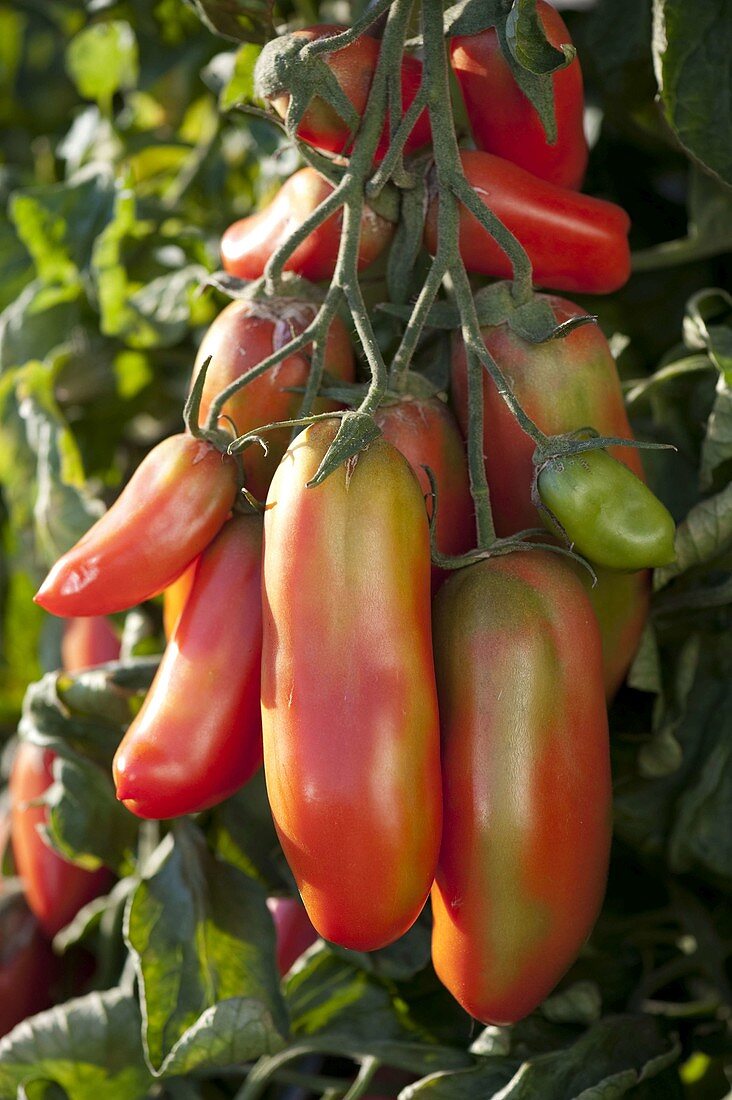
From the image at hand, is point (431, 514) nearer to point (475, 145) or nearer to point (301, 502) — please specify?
point (301, 502)

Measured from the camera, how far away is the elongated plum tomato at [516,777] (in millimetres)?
605

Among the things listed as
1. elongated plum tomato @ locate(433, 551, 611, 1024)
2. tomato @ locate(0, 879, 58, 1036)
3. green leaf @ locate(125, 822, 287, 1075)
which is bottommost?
tomato @ locate(0, 879, 58, 1036)

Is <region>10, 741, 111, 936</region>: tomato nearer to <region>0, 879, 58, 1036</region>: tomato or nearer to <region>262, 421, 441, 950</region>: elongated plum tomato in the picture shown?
<region>0, 879, 58, 1036</region>: tomato

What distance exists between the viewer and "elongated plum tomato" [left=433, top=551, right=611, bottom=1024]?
60cm

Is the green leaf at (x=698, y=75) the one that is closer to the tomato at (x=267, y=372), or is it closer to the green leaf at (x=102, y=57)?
the tomato at (x=267, y=372)

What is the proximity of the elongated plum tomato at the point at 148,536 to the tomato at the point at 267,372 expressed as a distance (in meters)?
0.03

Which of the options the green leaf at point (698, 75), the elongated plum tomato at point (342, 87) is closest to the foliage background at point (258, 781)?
the green leaf at point (698, 75)

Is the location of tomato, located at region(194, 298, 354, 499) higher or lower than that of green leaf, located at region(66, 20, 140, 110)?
lower

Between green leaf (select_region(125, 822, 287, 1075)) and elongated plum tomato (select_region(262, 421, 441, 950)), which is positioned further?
green leaf (select_region(125, 822, 287, 1075))

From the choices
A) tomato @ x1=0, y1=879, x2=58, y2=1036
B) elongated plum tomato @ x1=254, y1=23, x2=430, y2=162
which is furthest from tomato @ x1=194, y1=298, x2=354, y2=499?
tomato @ x1=0, y1=879, x2=58, y2=1036

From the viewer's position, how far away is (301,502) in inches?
23.3

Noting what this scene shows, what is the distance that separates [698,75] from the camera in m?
0.82

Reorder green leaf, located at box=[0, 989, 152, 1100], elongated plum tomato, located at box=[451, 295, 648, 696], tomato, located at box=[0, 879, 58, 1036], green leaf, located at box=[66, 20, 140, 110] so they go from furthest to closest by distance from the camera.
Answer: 1. green leaf, located at box=[66, 20, 140, 110]
2. tomato, located at box=[0, 879, 58, 1036]
3. green leaf, located at box=[0, 989, 152, 1100]
4. elongated plum tomato, located at box=[451, 295, 648, 696]

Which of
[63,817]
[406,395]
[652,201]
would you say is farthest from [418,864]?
[652,201]
